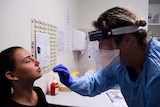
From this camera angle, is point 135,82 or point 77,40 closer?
point 135,82

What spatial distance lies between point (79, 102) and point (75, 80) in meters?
0.40

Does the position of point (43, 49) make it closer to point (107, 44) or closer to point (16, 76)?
point (16, 76)

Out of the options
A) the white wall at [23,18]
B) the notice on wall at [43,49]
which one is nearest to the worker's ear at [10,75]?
the white wall at [23,18]

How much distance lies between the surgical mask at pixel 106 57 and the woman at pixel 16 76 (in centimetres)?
39

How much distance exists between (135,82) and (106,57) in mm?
232

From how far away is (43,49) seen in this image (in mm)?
1794

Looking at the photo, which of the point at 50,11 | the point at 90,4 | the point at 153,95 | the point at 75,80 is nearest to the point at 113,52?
the point at 153,95

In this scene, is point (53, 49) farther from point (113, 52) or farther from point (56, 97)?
point (113, 52)

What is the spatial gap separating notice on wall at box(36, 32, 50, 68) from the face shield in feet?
2.09

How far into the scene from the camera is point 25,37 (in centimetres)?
150

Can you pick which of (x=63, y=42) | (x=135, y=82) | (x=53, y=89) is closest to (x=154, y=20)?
(x=63, y=42)

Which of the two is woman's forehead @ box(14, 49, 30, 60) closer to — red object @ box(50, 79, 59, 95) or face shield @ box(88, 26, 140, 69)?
face shield @ box(88, 26, 140, 69)

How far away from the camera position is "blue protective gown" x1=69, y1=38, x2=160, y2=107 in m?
0.99

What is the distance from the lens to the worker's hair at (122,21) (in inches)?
42.1
